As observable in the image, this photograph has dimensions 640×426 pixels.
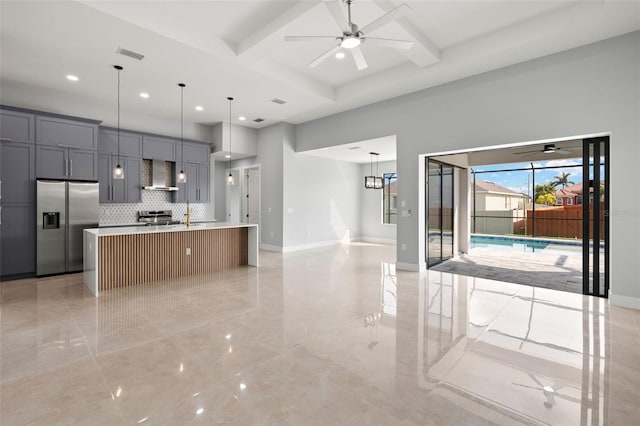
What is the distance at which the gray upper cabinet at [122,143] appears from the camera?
643 cm

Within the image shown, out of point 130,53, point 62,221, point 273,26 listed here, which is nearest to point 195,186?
point 62,221

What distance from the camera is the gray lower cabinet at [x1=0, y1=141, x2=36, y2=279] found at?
16.4 ft

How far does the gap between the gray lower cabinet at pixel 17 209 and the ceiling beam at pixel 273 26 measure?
13.1 ft

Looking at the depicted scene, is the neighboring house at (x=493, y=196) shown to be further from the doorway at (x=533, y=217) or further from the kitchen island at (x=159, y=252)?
the kitchen island at (x=159, y=252)

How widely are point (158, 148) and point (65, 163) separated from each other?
6.41 ft

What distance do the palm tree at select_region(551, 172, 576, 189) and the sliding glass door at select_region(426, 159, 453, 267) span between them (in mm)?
6933

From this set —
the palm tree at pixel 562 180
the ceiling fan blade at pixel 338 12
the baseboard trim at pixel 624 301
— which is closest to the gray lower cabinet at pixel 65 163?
the ceiling fan blade at pixel 338 12

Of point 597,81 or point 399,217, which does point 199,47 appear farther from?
point 597,81

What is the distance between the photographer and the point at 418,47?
4.33 m

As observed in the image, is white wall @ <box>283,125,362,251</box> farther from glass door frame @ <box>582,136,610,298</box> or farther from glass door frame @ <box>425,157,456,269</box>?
glass door frame @ <box>582,136,610,298</box>

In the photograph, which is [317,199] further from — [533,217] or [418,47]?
[533,217]

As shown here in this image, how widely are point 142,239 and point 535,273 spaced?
22.7 feet

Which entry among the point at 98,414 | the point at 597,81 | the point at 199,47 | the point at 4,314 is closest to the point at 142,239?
the point at 4,314

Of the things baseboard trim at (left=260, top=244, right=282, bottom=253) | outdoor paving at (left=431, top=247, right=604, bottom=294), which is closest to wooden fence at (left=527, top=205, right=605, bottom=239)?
outdoor paving at (left=431, top=247, right=604, bottom=294)
